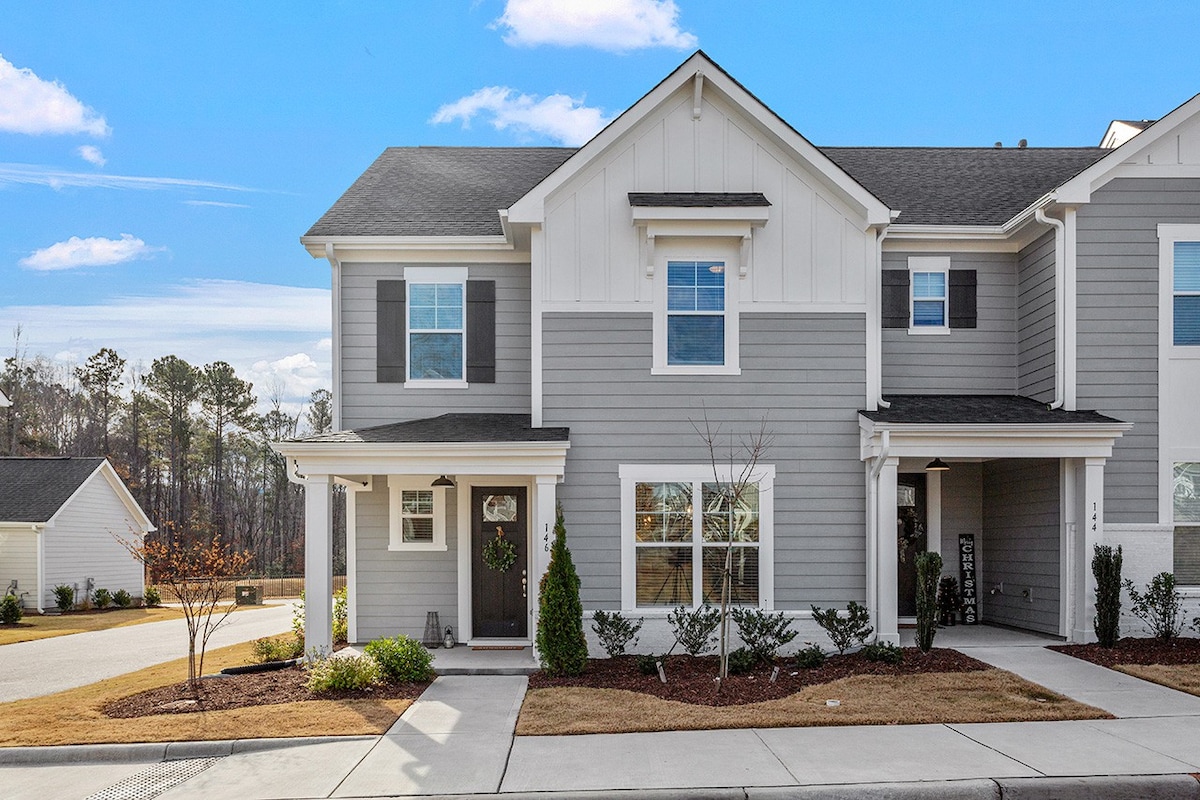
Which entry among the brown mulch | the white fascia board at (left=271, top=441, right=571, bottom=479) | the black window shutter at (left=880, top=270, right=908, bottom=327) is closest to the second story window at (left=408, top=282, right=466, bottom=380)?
the white fascia board at (left=271, top=441, right=571, bottom=479)

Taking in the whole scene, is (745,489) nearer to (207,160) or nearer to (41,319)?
(207,160)

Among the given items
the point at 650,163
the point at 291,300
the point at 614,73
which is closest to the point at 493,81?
the point at 614,73

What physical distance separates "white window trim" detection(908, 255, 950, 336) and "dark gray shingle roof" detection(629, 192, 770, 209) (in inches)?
113

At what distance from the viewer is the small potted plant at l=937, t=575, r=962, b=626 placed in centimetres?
1370

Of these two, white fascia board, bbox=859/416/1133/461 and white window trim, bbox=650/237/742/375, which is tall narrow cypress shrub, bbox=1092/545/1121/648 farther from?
white window trim, bbox=650/237/742/375

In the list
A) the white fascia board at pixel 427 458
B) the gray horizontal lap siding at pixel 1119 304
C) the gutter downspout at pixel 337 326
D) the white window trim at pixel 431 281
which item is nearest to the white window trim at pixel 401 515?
the gutter downspout at pixel 337 326

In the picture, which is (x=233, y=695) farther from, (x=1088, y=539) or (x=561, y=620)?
(x=1088, y=539)

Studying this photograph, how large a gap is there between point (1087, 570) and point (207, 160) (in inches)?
1026

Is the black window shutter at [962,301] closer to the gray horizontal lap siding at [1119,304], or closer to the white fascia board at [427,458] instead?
the gray horizontal lap siding at [1119,304]

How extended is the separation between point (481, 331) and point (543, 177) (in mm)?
3003

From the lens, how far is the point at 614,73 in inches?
717

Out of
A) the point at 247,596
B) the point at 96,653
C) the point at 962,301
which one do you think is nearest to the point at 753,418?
the point at 962,301

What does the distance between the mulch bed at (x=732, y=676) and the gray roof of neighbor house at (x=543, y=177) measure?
5.66 metres

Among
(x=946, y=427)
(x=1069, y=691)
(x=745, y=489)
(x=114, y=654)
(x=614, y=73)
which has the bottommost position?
(x=114, y=654)
